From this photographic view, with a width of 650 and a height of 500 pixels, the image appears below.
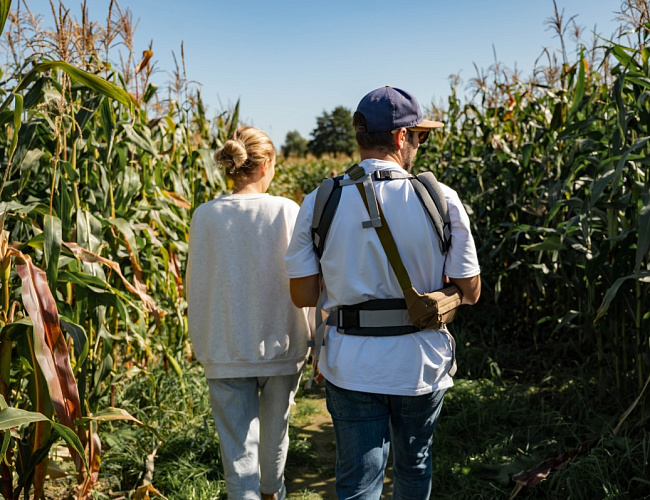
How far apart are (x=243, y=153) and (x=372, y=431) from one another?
1205 millimetres

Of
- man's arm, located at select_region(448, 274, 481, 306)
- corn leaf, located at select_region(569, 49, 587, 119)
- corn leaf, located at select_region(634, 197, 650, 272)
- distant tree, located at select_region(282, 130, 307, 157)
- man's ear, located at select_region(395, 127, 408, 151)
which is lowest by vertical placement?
man's arm, located at select_region(448, 274, 481, 306)

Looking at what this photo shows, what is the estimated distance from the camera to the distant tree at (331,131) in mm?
50594

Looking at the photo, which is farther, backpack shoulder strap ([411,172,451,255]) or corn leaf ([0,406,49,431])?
backpack shoulder strap ([411,172,451,255])

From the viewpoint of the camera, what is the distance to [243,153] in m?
2.49

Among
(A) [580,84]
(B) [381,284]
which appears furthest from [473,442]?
(A) [580,84]

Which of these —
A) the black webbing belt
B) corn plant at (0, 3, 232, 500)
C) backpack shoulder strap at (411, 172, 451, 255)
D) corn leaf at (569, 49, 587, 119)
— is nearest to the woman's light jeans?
corn plant at (0, 3, 232, 500)

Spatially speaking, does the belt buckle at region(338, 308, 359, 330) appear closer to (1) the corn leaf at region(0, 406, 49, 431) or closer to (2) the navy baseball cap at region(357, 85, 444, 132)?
(2) the navy baseball cap at region(357, 85, 444, 132)

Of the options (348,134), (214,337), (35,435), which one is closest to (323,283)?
(214,337)

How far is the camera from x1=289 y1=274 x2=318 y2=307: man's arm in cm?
220

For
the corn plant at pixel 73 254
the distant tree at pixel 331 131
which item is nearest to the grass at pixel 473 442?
the corn plant at pixel 73 254

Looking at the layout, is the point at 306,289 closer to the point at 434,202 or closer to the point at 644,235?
the point at 434,202

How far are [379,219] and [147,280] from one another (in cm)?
235

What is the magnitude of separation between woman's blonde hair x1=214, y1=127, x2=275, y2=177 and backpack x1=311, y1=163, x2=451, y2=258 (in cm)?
54

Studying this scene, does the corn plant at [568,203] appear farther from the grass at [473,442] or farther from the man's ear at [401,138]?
the man's ear at [401,138]
